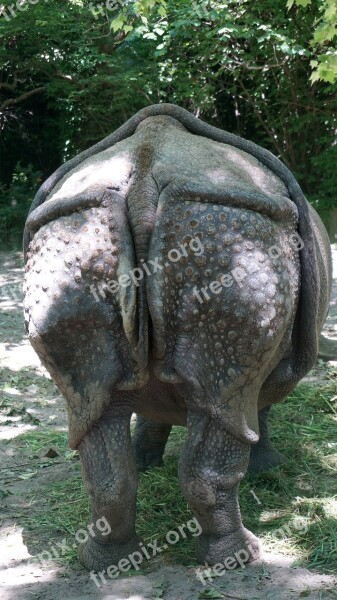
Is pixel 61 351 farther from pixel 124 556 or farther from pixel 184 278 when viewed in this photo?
pixel 124 556

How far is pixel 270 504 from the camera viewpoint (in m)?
4.11

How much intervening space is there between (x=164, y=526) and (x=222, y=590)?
0.72 metres

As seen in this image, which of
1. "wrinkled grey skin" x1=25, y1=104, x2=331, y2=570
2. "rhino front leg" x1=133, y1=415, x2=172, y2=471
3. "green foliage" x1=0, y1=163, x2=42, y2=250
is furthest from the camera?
"green foliage" x1=0, y1=163, x2=42, y2=250

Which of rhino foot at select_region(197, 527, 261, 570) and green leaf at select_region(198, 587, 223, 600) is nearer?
green leaf at select_region(198, 587, 223, 600)

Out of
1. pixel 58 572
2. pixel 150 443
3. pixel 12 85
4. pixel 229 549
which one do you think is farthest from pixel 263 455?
pixel 12 85

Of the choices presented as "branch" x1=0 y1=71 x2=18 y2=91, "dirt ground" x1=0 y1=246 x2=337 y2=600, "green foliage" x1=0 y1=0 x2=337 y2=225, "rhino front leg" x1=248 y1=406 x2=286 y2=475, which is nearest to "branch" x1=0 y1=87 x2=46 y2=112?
"green foliage" x1=0 y1=0 x2=337 y2=225

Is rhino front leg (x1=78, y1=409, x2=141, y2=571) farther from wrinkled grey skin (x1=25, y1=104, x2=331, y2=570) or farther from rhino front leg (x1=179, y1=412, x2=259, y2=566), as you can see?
rhino front leg (x1=179, y1=412, x2=259, y2=566)

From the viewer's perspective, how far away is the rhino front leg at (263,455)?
4.60 m

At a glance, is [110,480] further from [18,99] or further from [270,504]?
[18,99]

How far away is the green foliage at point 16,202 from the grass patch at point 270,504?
7.58 metres

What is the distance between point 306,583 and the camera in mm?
3213

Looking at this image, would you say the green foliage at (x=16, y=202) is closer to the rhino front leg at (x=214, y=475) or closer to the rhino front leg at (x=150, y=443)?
the rhino front leg at (x=150, y=443)

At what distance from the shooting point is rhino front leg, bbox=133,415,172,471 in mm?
4746

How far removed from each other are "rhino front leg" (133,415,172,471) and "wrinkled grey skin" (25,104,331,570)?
131cm
